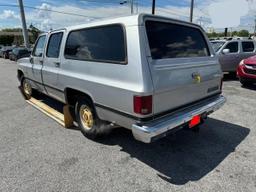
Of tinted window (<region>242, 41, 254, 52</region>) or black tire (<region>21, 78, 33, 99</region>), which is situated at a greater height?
tinted window (<region>242, 41, 254, 52</region>)

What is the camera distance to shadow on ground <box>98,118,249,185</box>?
9.50 feet

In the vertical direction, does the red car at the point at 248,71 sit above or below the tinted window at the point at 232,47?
below

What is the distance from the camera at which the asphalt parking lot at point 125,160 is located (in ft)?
8.63

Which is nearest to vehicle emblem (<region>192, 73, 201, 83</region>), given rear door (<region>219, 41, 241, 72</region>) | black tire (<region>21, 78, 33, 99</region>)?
black tire (<region>21, 78, 33, 99</region>)

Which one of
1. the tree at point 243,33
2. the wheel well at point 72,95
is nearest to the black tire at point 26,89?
the wheel well at point 72,95

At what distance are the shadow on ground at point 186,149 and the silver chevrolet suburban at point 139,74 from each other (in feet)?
1.78

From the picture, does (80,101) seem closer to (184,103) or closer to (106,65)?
(106,65)

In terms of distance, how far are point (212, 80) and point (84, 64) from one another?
2.20 metres

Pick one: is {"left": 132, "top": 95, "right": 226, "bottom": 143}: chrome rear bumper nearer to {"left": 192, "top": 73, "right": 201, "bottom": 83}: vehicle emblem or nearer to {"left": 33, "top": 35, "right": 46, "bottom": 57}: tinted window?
{"left": 192, "top": 73, "right": 201, "bottom": 83}: vehicle emblem

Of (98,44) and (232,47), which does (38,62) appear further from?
(232,47)

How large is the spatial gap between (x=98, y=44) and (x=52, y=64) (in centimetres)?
164

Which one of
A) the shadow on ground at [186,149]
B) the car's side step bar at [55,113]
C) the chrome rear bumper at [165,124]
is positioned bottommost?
the shadow on ground at [186,149]

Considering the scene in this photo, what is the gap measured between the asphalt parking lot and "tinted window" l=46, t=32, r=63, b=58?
1.54 metres

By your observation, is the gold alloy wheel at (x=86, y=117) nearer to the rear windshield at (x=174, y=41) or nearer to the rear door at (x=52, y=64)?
the rear door at (x=52, y=64)
